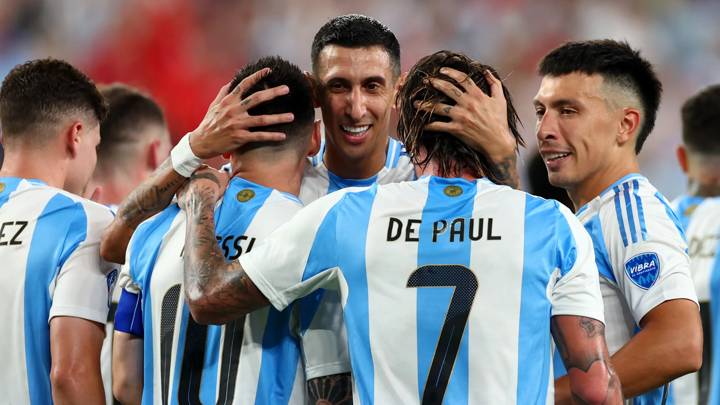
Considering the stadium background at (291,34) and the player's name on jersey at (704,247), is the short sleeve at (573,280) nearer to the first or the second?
the player's name on jersey at (704,247)

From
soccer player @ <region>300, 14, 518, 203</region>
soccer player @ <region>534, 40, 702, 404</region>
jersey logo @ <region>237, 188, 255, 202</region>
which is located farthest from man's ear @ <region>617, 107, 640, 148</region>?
jersey logo @ <region>237, 188, 255, 202</region>

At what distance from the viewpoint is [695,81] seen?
33.2ft

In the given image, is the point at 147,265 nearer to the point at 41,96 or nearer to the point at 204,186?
the point at 204,186

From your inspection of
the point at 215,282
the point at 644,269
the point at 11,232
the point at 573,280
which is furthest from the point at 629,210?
the point at 11,232

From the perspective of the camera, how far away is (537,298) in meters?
2.59

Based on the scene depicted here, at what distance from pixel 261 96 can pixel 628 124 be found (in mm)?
1557

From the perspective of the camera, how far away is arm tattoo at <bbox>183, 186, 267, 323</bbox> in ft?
8.78

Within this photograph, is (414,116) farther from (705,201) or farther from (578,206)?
(705,201)

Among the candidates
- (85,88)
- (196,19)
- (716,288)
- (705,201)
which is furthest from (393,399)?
(196,19)

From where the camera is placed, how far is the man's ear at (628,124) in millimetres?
3650

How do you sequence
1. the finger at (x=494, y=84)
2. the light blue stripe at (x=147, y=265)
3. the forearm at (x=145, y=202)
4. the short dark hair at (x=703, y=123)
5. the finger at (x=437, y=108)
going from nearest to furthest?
the finger at (x=437, y=108) < the finger at (x=494, y=84) < the light blue stripe at (x=147, y=265) < the forearm at (x=145, y=202) < the short dark hair at (x=703, y=123)

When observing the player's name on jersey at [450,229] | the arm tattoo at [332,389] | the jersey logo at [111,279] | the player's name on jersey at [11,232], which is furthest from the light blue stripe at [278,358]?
the player's name on jersey at [11,232]

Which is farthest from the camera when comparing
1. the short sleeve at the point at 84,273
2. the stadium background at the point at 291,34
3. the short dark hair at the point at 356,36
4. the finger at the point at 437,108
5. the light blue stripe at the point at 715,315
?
the stadium background at the point at 291,34

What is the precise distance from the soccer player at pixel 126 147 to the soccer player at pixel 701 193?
3.48m
